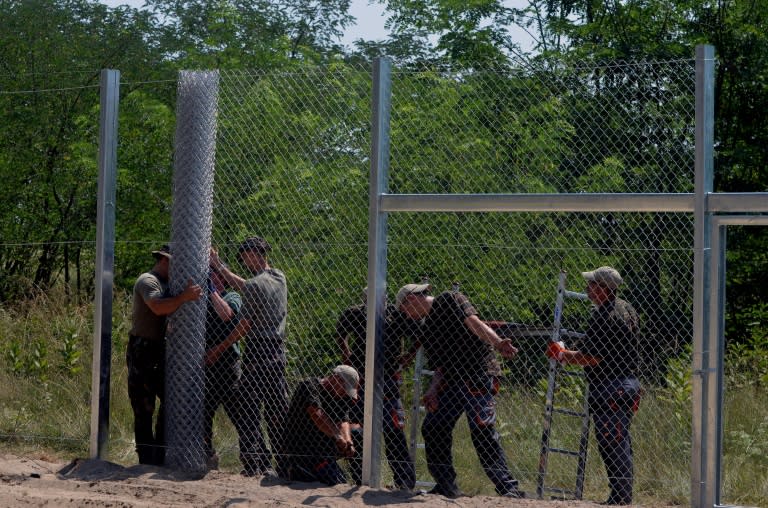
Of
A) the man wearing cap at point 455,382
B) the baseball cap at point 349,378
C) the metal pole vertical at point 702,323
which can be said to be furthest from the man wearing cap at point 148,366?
the metal pole vertical at point 702,323

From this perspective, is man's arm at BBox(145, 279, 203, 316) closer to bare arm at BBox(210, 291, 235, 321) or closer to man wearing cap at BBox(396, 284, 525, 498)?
bare arm at BBox(210, 291, 235, 321)

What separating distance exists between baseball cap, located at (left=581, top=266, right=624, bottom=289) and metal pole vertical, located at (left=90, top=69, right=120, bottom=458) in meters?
3.69

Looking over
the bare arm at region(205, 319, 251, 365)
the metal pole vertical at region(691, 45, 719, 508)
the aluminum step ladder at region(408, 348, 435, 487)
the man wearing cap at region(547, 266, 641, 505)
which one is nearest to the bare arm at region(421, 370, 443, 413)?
the aluminum step ladder at region(408, 348, 435, 487)

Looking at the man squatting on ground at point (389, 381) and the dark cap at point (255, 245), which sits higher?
the dark cap at point (255, 245)

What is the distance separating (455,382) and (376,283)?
89cm

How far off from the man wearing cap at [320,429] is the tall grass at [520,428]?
1.91 ft

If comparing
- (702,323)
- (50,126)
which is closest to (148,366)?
(702,323)

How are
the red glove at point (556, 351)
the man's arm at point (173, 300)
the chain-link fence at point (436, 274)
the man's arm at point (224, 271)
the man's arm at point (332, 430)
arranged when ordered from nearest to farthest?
the red glove at point (556, 351) < the chain-link fence at point (436, 274) < the man's arm at point (332, 430) < the man's arm at point (173, 300) < the man's arm at point (224, 271)

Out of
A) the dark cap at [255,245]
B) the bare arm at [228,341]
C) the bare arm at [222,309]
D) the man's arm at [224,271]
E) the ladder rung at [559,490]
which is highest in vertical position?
the dark cap at [255,245]

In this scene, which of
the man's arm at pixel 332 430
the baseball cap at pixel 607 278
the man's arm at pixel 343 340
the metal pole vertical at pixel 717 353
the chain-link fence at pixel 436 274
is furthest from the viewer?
the man's arm at pixel 343 340

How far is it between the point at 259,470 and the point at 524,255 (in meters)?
2.50

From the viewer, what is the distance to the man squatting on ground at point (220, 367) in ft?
26.1

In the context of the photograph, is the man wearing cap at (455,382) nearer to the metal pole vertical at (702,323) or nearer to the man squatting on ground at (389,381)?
the man squatting on ground at (389,381)

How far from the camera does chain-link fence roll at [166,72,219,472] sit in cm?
795
